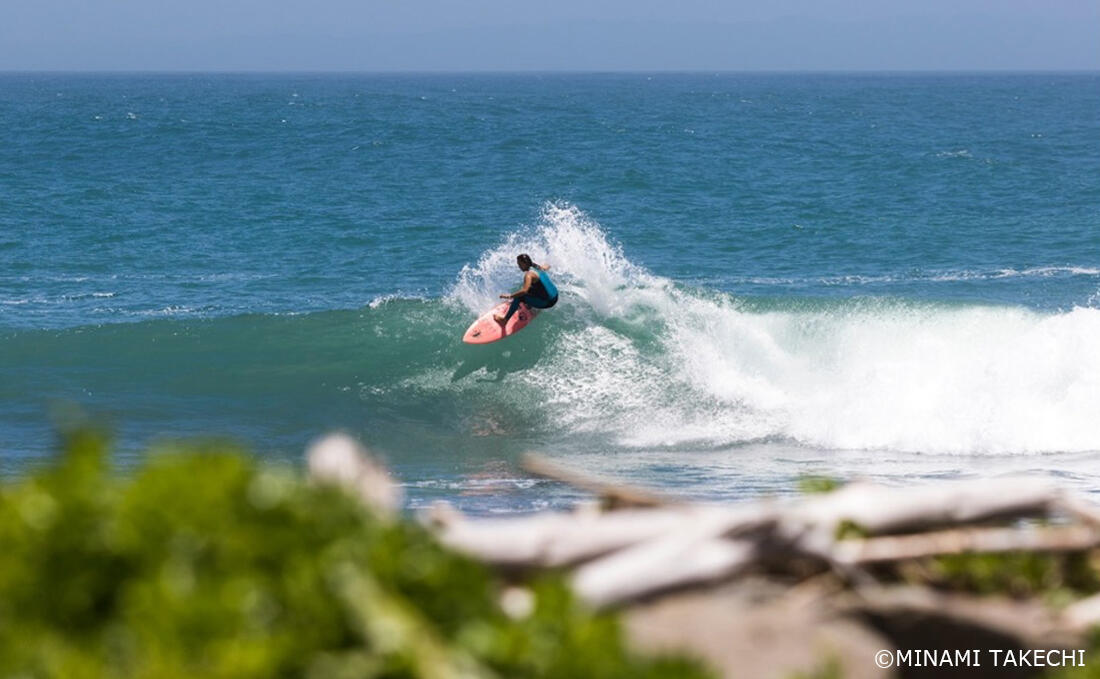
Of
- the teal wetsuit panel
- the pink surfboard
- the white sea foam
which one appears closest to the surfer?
the teal wetsuit panel

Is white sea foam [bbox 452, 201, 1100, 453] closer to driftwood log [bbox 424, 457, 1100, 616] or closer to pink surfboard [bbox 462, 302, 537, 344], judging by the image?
pink surfboard [bbox 462, 302, 537, 344]

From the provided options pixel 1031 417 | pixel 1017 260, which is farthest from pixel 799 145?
pixel 1031 417

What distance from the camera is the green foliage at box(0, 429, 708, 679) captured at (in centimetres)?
317

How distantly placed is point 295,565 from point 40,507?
2.38ft

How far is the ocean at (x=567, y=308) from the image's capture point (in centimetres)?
1702

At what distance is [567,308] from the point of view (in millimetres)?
21766

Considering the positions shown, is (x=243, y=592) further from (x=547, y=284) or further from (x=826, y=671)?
(x=547, y=284)

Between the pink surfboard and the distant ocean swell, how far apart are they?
449 mm

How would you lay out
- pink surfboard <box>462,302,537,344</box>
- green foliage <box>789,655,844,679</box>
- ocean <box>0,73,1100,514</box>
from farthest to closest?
pink surfboard <box>462,302,537,344</box>
ocean <box>0,73,1100,514</box>
green foliage <box>789,655,844,679</box>

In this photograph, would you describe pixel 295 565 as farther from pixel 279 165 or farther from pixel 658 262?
pixel 279 165

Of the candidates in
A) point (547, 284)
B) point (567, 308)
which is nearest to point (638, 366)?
point (547, 284)

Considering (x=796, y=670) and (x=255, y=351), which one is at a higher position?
(x=796, y=670)

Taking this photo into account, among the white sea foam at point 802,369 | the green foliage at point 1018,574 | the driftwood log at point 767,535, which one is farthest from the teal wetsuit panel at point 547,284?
the green foliage at point 1018,574

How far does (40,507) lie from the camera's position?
3537 mm
